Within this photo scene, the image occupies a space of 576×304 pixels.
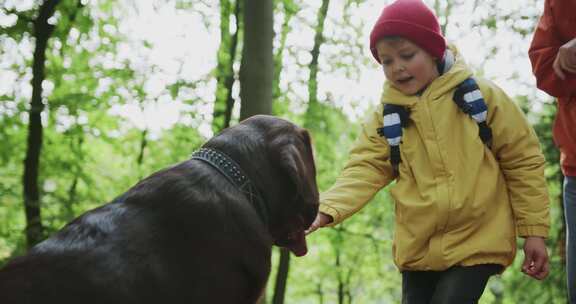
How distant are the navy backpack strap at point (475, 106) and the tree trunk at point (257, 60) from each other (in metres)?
2.19

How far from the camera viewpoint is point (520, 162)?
10.6ft

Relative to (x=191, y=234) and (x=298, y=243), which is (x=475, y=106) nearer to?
(x=298, y=243)

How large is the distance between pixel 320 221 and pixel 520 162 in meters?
1.07

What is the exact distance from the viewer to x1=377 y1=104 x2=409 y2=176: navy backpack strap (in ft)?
11.0

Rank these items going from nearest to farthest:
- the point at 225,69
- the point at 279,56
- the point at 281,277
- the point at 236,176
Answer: the point at 236,176
the point at 225,69
the point at 279,56
the point at 281,277

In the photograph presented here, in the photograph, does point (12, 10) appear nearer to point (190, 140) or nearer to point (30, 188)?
point (30, 188)

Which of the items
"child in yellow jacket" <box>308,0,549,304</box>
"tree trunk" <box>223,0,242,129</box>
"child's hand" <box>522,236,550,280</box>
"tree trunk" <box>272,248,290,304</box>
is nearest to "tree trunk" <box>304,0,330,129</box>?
"tree trunk" <box>223,0,242,129</box>

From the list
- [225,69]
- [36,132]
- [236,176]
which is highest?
[236,176]

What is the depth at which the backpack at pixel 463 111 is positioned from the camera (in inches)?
125

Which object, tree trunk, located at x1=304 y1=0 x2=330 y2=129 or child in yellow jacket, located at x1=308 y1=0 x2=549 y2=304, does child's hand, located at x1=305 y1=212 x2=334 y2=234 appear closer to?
child in yellow jacket, located at x1=308 y1=0 x2=549 y2=304

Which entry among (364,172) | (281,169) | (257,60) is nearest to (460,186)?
(364,172)

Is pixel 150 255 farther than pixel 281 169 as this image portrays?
No

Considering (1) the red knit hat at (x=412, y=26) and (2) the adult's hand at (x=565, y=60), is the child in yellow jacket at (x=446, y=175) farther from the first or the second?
(2) the adult's hand at (x=565, y=60)

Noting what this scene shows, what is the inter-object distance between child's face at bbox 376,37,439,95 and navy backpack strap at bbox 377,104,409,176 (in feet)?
0.38
